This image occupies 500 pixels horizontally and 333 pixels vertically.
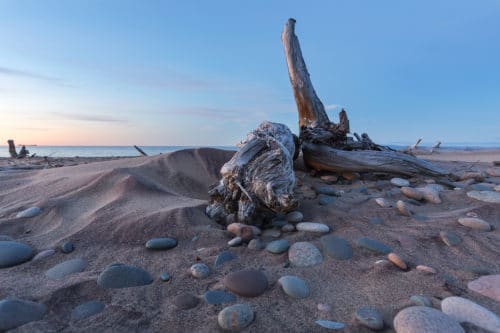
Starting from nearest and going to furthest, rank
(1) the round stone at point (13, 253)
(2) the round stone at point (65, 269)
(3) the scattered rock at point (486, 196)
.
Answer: (2) the round stone at point (65, 269) < (1) the round stone at point (13, 253) < (3) the scattered rock at point (486, 196)

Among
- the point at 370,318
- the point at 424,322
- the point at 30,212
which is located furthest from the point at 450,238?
the point at 30,212

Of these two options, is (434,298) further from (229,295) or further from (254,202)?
(254,202)

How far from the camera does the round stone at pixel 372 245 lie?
6.64 ft

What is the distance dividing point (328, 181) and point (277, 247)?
7.47 ft

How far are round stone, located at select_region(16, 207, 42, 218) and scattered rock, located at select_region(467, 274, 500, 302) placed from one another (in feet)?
11.5

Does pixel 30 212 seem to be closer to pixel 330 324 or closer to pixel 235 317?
pixel 235 317

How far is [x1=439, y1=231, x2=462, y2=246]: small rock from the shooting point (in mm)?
2111

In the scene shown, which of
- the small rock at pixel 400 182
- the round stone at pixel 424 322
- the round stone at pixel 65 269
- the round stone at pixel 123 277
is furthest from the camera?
the small rock at pixel 400 182

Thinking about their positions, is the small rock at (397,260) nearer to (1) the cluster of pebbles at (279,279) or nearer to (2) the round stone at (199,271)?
(1) the cluster of pebbles at (279,279)

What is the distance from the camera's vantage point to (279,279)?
170 centimetres

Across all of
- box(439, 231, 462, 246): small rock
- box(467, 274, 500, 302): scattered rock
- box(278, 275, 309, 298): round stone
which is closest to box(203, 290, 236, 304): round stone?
box(278, 275, 309, 298): round stone

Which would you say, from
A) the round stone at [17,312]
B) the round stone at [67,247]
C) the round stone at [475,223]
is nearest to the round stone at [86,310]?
the round stone at [17,312]

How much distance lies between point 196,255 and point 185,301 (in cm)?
53

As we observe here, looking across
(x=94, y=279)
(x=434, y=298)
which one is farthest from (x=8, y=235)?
(x=434, y=298)
